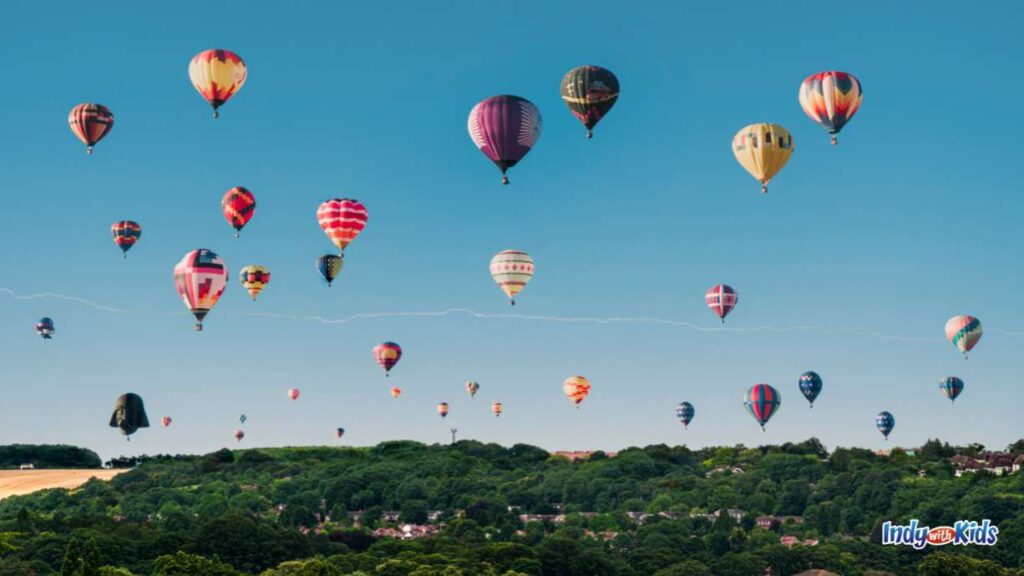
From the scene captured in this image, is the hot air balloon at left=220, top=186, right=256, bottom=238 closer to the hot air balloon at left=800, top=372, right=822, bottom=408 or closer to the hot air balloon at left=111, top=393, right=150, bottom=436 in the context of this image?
the hot air balloon at left=111, top=393, right=150, bottom=436

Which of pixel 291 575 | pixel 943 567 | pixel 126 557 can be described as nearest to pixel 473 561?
pixel 291 575

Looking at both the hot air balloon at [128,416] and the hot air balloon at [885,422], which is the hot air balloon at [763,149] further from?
the hot air balloon at [885,422]

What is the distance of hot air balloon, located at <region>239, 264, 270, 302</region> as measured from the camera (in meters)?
136

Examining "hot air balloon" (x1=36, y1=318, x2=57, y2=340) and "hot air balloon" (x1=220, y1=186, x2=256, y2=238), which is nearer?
"hot air balloon" (x1=220, y1=186, x2=256, y2=238)

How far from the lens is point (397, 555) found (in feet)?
444

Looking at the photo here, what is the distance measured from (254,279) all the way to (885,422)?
311 ft

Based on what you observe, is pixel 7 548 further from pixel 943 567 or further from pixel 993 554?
pixel 993 554

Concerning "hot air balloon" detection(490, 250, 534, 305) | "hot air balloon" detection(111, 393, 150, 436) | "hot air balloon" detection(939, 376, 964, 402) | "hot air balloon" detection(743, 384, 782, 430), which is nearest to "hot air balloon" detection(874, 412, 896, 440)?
"hot air balloon" detection(939, 376, 964, 402)

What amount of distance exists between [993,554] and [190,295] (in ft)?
332

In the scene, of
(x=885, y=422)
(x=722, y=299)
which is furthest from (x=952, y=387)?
(x=722, y=299)

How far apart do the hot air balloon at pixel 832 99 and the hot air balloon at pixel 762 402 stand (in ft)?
165

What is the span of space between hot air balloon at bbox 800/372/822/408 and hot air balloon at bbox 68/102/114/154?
83985 millimetres

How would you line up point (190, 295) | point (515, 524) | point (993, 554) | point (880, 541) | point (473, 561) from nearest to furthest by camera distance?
1. point (190, 295)
2. point (473, 561)
3. point (993, 554)
4. point (880, 541)
5. point (515, 524)

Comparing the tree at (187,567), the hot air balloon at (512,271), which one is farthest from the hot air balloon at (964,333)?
the tree at (187,567)
